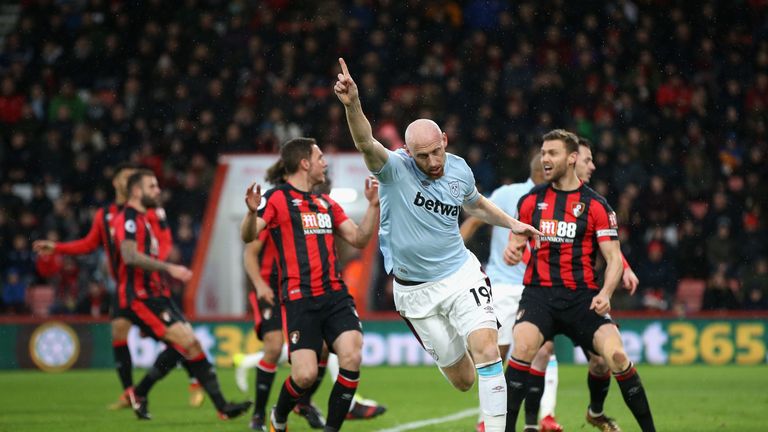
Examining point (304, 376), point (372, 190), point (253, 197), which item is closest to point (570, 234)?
point (372, 190)

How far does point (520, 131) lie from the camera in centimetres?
1923

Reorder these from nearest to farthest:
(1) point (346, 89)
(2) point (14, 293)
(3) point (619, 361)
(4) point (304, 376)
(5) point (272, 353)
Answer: (1) point (346, 89) → (3) point (619, 361) → (4) point (304, 376) → (5) point (272, 353) → (2) point (14, 293)

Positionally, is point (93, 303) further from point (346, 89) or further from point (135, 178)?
point (346, 89)

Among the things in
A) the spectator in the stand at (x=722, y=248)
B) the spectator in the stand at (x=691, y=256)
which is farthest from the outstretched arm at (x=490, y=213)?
the spectator in the stand at (x=722, y=248)

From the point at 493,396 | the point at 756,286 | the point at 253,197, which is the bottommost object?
the point at 493,396

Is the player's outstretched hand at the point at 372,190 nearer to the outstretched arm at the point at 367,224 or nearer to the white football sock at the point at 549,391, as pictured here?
the outstretched arm at the point at 367,224

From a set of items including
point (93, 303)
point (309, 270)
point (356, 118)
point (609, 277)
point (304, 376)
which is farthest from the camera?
point (93, 303)

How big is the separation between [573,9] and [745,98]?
3682 millimetres

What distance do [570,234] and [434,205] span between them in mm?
1191

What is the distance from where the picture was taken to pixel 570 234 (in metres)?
7.93

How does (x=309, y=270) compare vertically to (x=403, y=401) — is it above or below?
above

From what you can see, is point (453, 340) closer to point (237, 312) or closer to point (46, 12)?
point (237, 312)

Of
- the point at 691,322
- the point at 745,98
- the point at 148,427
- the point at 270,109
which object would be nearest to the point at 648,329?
the point at 691,322

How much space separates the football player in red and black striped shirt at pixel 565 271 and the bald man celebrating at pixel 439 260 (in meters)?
0.46
